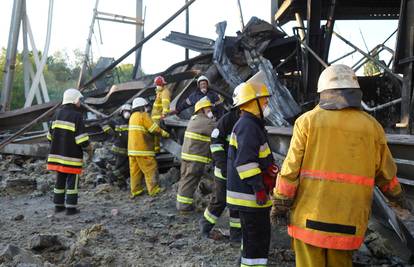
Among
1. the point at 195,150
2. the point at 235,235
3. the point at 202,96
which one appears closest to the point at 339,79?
the point at 235,235

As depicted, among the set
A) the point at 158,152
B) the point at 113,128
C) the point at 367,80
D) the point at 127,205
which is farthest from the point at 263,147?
the point at 367,80

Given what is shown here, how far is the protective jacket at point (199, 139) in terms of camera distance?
610 centimetres

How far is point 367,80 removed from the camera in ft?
32.1

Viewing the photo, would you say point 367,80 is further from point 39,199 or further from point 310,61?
point 39,199

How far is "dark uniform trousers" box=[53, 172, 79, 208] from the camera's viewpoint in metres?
6.21

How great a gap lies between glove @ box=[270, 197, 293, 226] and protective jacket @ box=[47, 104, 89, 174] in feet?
13.1

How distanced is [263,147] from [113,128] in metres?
5.58

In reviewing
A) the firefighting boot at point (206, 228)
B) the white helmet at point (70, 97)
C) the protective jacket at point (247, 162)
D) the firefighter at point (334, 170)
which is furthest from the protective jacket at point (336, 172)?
the white helmet at point (70, 97)

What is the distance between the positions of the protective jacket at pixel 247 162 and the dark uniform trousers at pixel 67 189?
318cm

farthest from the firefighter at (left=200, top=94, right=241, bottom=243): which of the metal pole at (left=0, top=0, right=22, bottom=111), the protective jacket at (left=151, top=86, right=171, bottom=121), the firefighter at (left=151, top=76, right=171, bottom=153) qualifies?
the metal pole at (left=0, top=0, right=22, bottom=111)

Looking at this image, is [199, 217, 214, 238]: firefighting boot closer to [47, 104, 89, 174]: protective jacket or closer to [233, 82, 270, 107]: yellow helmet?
[233, 82, 270, 107]: yellow helmet

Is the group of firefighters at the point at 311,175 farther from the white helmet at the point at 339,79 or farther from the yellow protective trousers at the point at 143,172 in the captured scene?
the yellow protective trousers at the point at 143,172

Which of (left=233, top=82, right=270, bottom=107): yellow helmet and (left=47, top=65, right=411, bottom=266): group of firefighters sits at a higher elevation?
(left=233, top=82, right=270, bottom=107): yellow helmet

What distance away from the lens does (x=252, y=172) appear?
343 centimetres
